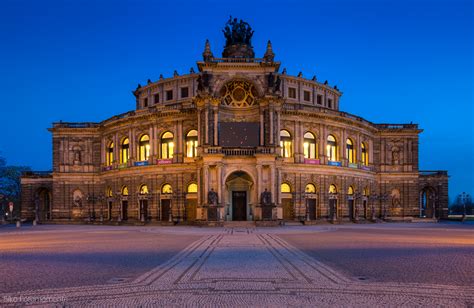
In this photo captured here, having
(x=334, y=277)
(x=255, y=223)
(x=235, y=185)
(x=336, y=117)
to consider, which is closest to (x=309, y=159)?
(x=336, y=117)

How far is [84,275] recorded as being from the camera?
14.5 m

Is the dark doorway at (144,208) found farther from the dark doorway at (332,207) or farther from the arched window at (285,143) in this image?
the dark doorway at (332,207)

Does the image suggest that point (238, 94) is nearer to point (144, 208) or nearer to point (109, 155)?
point (144, 208)

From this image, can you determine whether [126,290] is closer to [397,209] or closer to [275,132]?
[275,132]

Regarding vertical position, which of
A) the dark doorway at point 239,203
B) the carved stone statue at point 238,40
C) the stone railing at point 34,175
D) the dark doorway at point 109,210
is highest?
the carved stone statue at point 238,40

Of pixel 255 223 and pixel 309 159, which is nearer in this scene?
pixel 255 223

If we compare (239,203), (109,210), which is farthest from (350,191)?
(109,210)

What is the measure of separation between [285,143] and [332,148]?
326 inches

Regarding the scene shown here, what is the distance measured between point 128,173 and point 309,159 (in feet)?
87.0

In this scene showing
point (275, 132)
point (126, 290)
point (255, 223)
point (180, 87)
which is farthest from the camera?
point (180, 87)

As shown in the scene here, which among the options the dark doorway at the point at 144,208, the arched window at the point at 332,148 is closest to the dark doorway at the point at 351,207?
the arched window at the point at 332,148

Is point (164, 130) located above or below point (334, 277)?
above

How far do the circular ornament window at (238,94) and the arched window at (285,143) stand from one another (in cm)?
635

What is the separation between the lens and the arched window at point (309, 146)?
6178 centimetres
